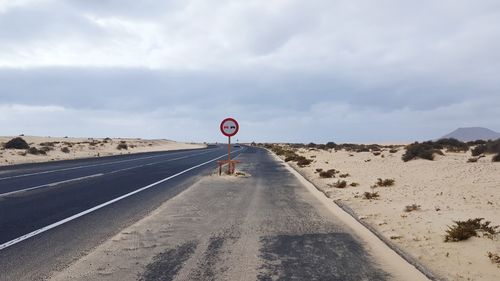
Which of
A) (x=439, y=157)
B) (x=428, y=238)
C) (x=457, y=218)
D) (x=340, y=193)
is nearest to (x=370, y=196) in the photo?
(x=340, y=193)

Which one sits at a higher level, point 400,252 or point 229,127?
point 229,127

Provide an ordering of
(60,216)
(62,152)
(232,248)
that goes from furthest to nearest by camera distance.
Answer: (62,152) < (60,216) < (232,248)

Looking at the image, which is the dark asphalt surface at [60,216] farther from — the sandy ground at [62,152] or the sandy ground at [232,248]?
the sandy ground at [62,152]

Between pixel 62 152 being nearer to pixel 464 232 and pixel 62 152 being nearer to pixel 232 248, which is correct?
pixel 232 248

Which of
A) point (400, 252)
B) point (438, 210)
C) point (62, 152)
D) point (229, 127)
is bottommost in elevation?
point (400, 252)

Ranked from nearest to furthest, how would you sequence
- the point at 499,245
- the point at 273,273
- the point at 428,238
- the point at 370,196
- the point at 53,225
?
the point at 273,273, the point at 499,245, the point at 428,238, the point at 53,225, the point at 370,196

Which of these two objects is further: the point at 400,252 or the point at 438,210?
the point at 438,210

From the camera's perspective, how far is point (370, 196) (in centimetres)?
1391

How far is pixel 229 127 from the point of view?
73.9 ft

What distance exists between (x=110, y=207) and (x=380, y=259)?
24.8ft

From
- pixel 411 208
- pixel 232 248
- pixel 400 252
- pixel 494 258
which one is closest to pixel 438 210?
pixel 411 208

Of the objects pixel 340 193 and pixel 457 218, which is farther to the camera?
pixel 340 193

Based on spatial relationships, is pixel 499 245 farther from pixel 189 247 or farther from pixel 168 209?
pixel 168 209

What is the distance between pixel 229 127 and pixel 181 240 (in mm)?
14683
